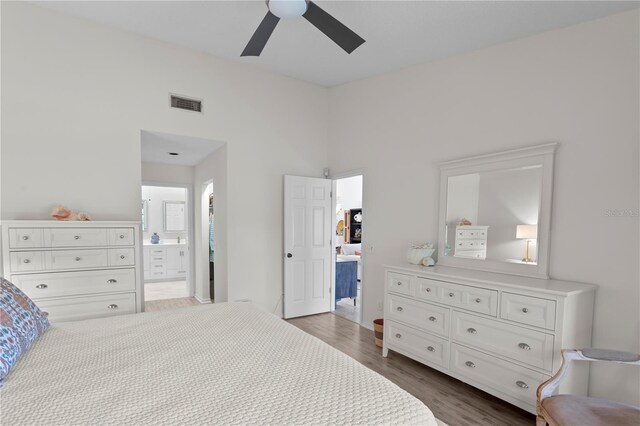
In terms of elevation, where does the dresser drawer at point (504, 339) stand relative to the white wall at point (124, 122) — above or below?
below

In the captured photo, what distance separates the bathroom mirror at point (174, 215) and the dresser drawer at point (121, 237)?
15.7 ft

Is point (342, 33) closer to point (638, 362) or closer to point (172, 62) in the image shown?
point (172, 62)

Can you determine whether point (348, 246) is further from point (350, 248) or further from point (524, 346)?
point (524, 346)

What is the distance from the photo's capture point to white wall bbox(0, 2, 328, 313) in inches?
110

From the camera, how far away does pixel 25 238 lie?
2490 mm

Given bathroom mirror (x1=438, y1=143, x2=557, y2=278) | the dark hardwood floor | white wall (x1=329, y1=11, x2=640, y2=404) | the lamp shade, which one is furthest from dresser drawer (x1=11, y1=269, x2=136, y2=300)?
the lamp shade

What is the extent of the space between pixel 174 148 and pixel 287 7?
2543 mm

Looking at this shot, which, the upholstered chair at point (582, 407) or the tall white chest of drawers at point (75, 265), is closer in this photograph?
the upholstered chair at point (582, 407)

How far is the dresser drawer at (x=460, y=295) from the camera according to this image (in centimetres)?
234

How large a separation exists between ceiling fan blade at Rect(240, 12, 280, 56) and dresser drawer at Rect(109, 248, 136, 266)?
2029mm

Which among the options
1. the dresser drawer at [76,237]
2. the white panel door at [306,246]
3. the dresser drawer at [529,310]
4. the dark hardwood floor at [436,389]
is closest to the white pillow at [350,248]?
the white panel door at [306,246]

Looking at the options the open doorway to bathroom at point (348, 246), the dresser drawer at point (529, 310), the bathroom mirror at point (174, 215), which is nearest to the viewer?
the dresser drawer at point (529, 310)

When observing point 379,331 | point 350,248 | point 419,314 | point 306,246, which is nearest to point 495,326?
point 419,314

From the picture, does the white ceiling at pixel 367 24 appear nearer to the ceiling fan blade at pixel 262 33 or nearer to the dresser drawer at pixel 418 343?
the ceiling fan blade at pixel 262 33
